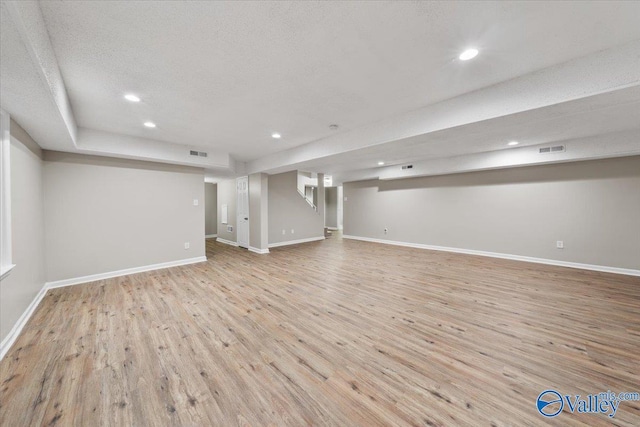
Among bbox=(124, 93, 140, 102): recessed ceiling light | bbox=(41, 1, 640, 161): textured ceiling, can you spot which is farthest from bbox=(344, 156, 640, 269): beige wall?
bbox=(124, 93, 140, 102): recessed ceiling light

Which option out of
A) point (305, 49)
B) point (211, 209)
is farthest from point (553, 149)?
point (211, 209)

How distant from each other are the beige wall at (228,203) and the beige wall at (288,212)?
1345mm

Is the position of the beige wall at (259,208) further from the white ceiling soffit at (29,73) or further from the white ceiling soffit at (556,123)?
the white ceiling soffit at (29,73)

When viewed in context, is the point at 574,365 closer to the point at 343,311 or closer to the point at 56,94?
the point at 343,311

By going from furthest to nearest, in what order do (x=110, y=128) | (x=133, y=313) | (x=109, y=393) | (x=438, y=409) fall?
(x=110, y=128)
(x=133, y=313)
(x=109, y=393)
(x=438, y=409)

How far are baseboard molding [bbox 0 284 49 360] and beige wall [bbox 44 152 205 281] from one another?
820mm

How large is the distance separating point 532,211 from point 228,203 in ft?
27.6

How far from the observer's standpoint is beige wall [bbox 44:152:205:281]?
3732 millimetres

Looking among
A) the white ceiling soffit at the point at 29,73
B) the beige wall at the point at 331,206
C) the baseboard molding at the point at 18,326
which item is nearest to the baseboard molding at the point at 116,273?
the baseboard molding at the point at 18,326

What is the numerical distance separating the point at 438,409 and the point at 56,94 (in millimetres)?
3946


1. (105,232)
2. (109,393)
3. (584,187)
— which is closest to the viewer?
(109,393)

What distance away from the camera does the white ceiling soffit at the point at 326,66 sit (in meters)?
1.51

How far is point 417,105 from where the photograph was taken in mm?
2965

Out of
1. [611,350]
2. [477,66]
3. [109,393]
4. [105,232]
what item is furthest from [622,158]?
[105,232]
